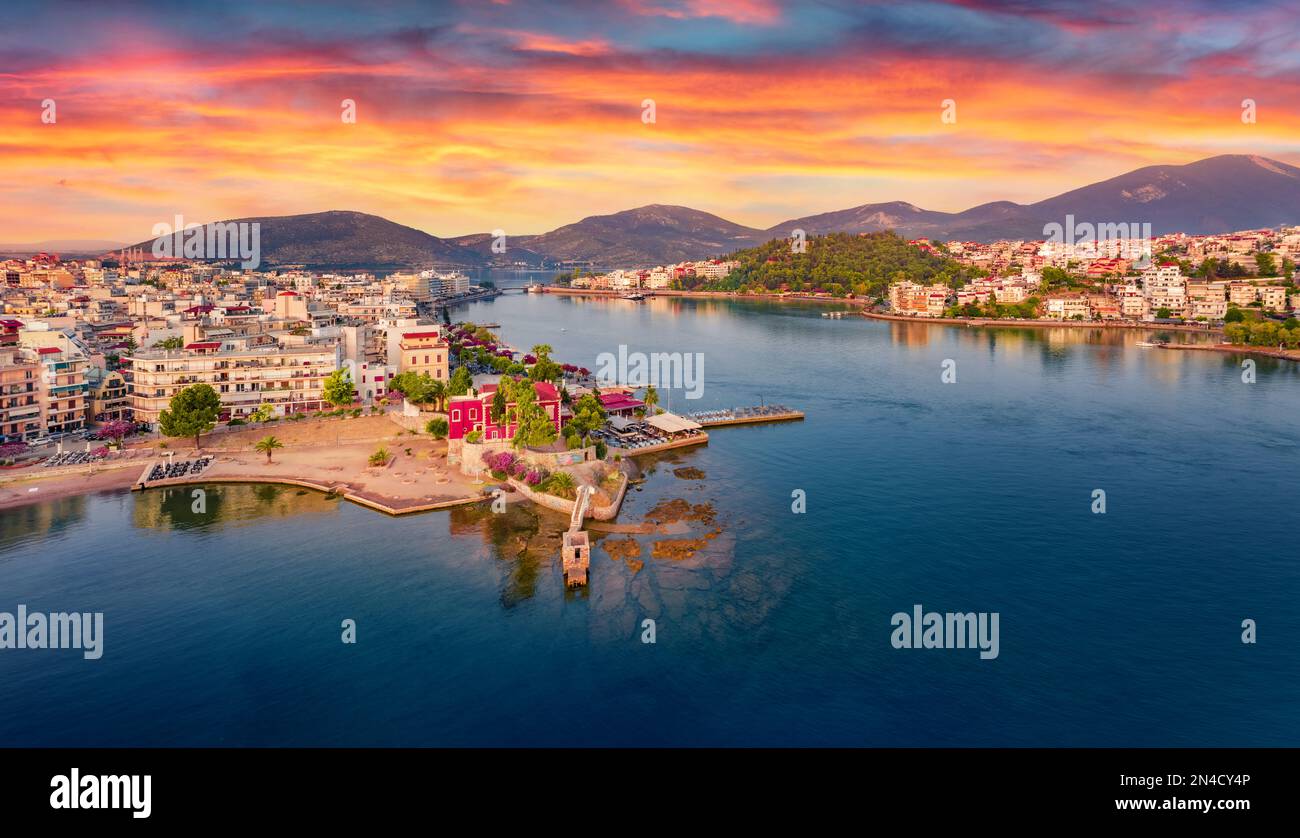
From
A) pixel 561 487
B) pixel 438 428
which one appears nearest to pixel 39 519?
pixel 438 428

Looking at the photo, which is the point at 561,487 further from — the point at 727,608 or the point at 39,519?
the point at 39,519

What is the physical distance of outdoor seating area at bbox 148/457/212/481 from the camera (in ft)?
67.0

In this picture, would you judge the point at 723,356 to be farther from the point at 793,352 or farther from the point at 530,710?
the point at 530,710

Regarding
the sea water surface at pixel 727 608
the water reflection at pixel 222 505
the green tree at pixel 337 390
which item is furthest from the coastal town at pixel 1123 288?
the water reflection at pixel 222 505

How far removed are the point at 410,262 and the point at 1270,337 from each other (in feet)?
453

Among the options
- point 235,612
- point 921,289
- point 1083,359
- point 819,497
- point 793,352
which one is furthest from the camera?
point 921,289

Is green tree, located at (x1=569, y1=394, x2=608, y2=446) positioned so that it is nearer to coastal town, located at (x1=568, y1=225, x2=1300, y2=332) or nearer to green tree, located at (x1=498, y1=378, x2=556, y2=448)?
green tree, located at (x1=498, y1=378, x2=556, y2=448)

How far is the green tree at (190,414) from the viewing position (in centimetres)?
2198

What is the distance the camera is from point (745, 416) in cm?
2875

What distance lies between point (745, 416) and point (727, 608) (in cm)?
1554

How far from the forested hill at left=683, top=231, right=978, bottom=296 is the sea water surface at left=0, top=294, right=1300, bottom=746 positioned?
63.6 metres

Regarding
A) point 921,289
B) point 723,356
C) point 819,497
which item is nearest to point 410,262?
point 921,289

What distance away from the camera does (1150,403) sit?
31062mm

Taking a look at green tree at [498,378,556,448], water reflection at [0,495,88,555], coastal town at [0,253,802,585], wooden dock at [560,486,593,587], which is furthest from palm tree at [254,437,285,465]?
wooden dock at [560,486,593,587]
